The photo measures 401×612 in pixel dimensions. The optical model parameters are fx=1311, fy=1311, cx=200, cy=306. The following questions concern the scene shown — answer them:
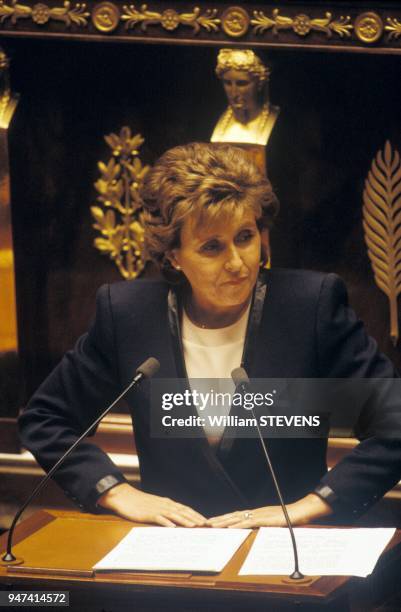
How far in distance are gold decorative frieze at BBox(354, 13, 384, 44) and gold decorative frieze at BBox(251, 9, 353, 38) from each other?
3 centimetres

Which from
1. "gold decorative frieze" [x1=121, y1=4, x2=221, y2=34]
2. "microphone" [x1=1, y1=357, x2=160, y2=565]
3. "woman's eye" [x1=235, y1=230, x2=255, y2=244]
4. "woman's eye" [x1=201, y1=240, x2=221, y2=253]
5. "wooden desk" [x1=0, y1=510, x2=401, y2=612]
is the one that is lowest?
"wooden desk" [x1=0, y1=510, x2=401, y2=612]

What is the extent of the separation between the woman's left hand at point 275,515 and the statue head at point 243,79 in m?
1.33

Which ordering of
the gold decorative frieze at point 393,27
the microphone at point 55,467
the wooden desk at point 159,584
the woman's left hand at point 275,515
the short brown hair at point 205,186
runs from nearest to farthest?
the wooden desk at point 159,584, the microphone at point 55,467, the woman's left hand at point 275,515, the short brown hair at point 205,186, the gold decorative frieze at point 393,27

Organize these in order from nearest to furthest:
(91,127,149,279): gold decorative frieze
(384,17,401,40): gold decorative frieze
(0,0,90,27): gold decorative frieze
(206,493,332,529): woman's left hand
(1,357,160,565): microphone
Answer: (1,357,160,565): microphone → (206,493,332,529): woman's left hand → (384,17,401,40): gold decorative frieze → (0,0,90,27): gold decorative frieze → (91,127,149,279): gold decorative frieze

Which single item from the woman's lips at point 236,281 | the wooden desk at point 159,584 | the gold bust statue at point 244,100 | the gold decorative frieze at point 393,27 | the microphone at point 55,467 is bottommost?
the wooden desk at point 159,584

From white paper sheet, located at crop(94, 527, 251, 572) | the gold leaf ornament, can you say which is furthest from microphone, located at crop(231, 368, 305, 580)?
the gold leaf ornament

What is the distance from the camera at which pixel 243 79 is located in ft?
12.5

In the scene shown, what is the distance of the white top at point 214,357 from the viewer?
3197 mm

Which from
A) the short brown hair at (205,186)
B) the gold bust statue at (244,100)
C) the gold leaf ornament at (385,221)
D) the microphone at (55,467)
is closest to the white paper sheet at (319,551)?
the microphone at (55,467)

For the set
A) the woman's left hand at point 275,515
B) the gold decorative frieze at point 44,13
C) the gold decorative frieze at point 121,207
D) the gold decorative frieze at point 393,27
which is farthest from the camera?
the gold decorative frieze at point 121,207

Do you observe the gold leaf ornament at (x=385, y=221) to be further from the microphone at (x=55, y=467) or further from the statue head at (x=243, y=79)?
the microphone at (x=55, y=467)

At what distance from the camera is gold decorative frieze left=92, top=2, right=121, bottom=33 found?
3.75 m

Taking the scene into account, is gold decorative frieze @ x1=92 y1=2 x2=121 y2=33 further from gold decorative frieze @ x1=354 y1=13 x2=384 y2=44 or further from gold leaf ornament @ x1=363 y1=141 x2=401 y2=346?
gold leaf ornament @ x1=363 y1=141 x2=401 y2=346

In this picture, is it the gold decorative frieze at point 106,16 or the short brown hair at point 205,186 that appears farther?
the gold decorative frieze at point 106,16
